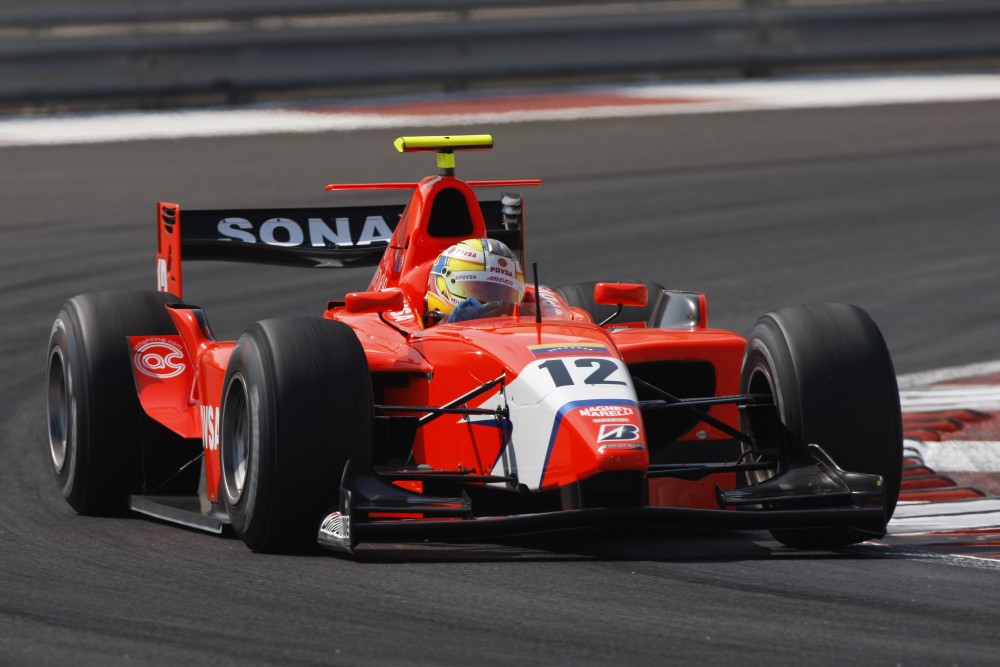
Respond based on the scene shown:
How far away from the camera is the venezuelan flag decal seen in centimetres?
699

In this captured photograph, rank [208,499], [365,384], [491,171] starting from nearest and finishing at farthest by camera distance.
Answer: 1. [365,384]
2. [208,499]
3. [491,171]

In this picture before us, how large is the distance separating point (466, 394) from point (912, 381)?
4.79 meters

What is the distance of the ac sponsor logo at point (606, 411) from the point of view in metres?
6.64

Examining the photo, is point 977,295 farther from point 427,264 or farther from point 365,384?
point 365,384

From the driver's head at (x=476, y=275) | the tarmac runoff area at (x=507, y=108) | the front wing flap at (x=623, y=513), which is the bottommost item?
the front wing flap at (x=623, y=513)

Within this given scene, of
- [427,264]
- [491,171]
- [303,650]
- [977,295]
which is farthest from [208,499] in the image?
[491,171]

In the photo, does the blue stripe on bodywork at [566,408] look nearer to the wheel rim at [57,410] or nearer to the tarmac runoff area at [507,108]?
the wheel rim at [57,410]

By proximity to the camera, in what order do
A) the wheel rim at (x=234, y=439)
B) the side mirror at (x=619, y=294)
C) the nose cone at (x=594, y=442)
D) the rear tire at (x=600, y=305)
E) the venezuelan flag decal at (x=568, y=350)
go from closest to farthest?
the nose cone at (x=594, y=442) < the venezuelan flag decal at (x=568, y=350) < the wheel rim at (x=234, y=439) < the side mirror at (x=619, y=294) < the rear tire at (x=600, y=305)

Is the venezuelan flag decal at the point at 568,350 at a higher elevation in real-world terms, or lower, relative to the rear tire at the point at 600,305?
lower

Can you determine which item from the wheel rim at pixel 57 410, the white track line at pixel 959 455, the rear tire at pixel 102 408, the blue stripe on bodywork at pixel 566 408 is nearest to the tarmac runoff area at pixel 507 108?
the wheel rim at pixel 57 410

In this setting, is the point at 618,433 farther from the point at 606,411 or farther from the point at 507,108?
Answer: the point at 507,108

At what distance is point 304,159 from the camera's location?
58.9ft

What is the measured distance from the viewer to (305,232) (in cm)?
1009

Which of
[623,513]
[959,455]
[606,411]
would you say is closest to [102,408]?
[606,411]
